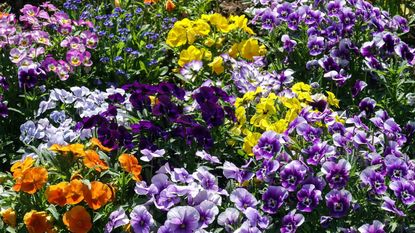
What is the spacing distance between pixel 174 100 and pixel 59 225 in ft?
3.24

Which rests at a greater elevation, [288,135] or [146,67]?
[288,135]

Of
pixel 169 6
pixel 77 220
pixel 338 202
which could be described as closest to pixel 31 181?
pixel 77 220

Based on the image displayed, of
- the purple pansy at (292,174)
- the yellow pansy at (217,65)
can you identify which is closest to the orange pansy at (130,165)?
the purple pansy at (292,174)

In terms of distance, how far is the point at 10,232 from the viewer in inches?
121

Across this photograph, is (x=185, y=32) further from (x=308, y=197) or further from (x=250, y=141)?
(x=308, y=197)

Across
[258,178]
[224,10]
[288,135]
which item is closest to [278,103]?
[288,135]

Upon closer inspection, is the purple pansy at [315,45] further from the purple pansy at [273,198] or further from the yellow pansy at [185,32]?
the purple pansy at [273,198]

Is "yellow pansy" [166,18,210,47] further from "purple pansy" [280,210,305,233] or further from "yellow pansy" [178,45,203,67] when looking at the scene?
"purple pansy" [280,210,305,233]

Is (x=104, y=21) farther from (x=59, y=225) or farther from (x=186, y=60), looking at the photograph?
(x=59, y=225)

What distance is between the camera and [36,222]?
9.86ft

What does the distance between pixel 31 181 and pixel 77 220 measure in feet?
0.85

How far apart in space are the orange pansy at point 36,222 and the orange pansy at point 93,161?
29cm

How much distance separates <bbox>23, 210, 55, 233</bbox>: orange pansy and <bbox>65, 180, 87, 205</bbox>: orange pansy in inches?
5.9

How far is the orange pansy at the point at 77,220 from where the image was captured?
9.73 feet
